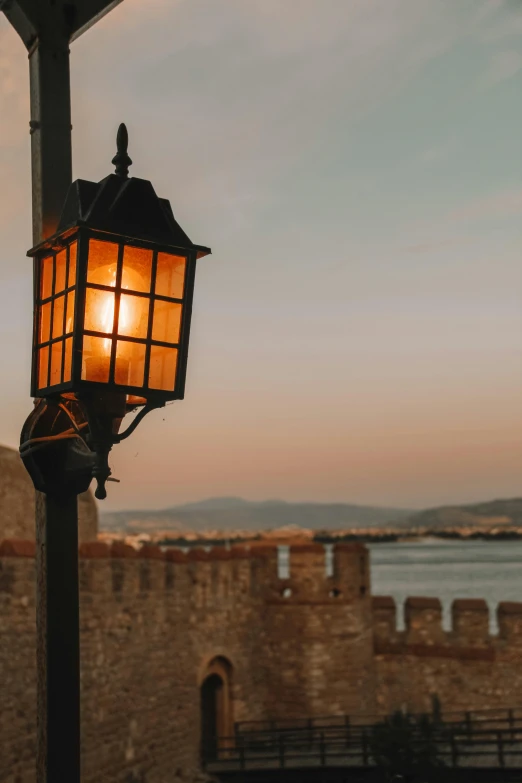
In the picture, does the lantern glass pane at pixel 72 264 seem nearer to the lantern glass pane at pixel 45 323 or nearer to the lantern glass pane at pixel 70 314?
the lantern glass pane at pixel 70 314

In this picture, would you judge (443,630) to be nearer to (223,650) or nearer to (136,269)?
(223,650)

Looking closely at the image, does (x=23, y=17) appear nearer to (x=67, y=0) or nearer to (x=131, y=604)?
(x=67, y=0)

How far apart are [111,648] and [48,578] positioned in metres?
9.45

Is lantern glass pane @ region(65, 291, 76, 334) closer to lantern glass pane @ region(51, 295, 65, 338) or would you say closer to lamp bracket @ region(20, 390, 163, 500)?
lantern glass pane @ region(51, 295, 65, 338)

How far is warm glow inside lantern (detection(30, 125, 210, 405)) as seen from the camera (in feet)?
10.8

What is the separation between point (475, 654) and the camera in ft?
58.4

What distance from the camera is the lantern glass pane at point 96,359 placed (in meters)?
3.28

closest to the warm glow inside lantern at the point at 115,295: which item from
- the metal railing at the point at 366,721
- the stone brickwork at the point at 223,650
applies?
the stone brickwork at the point at 223,650

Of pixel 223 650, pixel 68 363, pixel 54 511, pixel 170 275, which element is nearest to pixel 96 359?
pixel 68 363

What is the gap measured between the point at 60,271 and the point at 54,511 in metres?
0.87

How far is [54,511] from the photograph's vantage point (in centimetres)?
365

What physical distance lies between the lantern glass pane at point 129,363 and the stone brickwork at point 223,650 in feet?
25.9

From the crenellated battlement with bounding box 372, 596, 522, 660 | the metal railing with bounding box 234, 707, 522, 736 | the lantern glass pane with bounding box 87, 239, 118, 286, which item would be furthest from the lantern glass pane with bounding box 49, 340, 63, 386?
the crenellated battlement with bounding box 372, 596, 522, 660

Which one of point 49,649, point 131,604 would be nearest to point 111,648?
point 131,604
